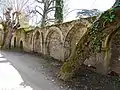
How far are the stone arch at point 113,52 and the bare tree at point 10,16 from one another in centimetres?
1474

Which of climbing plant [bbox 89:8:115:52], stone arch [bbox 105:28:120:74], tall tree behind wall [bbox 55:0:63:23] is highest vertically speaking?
tall tree behind wall [bbox 55:0:63:23]

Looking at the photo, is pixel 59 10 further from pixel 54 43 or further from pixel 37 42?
pixel 54 43

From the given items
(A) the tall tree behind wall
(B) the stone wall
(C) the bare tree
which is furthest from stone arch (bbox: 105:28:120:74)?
(C) the bare tree

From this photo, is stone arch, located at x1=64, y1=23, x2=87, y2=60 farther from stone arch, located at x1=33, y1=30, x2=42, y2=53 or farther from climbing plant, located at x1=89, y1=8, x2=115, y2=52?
stone arch, located at x1=33, y1=30, x2=42, y2=53

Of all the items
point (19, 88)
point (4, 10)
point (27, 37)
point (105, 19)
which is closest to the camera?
point (19, 88)

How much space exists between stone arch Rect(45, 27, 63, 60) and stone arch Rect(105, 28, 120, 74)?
4134mm

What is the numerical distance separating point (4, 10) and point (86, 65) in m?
15.9

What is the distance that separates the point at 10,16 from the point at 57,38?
10453 mm

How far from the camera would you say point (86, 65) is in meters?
9.68

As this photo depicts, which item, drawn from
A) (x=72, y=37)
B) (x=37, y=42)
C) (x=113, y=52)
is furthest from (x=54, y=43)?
(x=113, y=52)

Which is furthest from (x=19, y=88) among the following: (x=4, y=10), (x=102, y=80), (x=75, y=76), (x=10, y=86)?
(x=4, y=10)

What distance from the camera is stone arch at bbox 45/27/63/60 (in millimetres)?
12172

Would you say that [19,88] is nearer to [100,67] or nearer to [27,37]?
[100,67]

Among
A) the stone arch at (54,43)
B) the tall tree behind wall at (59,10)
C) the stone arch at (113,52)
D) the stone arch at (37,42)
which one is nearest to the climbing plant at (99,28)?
the stone arch at (113,52)
